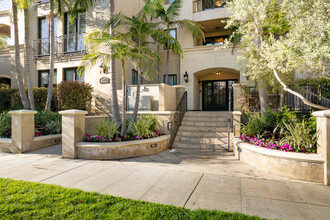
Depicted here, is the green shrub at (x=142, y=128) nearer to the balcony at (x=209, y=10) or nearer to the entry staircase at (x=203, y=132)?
the entry staircase at (x=203, y=132)

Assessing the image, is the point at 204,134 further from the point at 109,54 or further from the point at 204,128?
the point at 109,54

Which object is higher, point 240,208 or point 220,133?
point 220,133

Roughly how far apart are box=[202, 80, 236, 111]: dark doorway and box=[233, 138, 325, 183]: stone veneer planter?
9.15 metres

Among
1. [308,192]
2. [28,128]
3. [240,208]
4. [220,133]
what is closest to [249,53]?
[220,133]

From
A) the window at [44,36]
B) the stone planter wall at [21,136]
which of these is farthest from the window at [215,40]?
the stone planter wall at [21,136]

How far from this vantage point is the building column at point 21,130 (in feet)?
19.9

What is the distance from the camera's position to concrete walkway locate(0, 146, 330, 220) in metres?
2.86

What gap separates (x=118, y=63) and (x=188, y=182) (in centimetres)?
792

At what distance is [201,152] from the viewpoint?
21.0 feet

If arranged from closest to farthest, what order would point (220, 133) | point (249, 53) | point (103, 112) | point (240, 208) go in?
point (240, 208), point (249, 53), point (220, 133), point (103, 112)

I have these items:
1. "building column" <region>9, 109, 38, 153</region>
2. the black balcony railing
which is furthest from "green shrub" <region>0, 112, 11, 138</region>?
the black balcony railing

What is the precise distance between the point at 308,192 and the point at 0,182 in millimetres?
5875

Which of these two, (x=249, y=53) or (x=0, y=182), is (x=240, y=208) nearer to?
(x=0, y=182)

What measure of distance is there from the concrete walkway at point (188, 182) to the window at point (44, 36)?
8097mm
